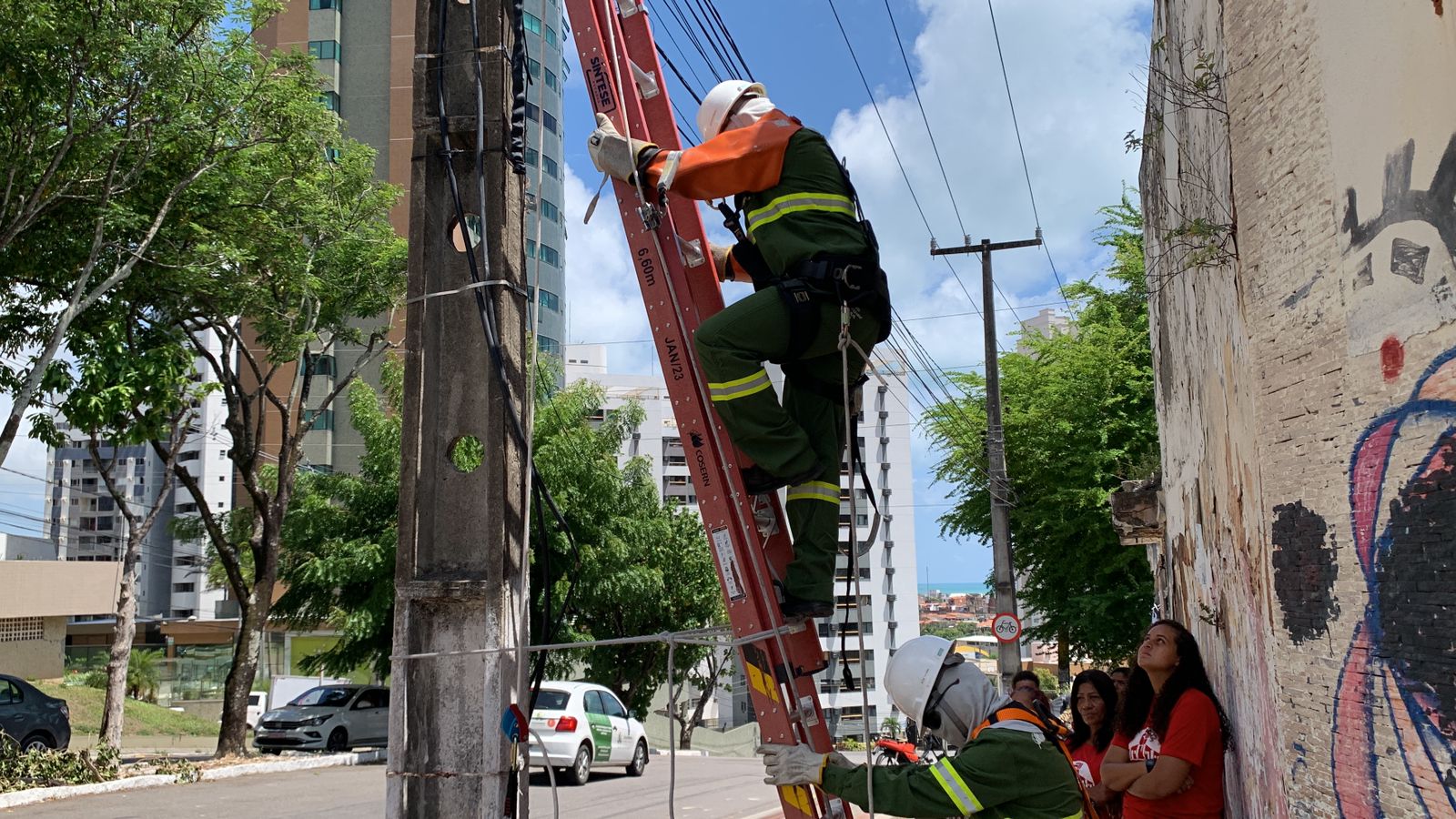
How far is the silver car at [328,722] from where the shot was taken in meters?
21.6

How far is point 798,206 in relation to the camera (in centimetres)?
398

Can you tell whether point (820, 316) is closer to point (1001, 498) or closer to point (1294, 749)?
point (1294, 749)

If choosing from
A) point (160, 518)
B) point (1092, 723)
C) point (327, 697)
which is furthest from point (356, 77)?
point (1092, 723)

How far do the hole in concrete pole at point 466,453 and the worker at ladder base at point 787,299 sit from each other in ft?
2.40

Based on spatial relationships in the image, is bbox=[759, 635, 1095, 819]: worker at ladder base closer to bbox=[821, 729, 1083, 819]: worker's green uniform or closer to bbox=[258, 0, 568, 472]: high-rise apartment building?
bbox=[821, 729, 1083, 819]: worker's green uniform

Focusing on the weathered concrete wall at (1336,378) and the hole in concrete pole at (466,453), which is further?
the hole in concrete pole at (466,453)

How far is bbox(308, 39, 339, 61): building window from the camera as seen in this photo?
50.1 meters

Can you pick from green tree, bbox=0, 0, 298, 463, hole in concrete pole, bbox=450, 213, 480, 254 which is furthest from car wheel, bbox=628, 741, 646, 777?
hole in concrete pole, bbox=450, 213, 480, 254

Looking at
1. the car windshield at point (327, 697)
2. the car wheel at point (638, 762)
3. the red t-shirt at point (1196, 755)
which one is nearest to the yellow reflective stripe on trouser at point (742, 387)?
the red t-shirt at point (1196, 755)

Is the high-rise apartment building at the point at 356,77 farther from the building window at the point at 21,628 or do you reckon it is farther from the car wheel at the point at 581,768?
the car wheel at the point at 581,768

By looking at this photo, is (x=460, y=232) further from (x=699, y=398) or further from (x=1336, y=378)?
(x=1336, y=378)

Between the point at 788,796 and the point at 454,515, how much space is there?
131 centimetres

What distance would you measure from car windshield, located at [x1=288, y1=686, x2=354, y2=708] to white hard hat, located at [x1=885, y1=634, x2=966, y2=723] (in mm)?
20966

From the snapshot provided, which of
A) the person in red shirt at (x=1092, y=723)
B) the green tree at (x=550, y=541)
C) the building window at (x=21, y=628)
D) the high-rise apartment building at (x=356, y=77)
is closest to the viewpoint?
the person in red shirt at (x=1092, y=723)
